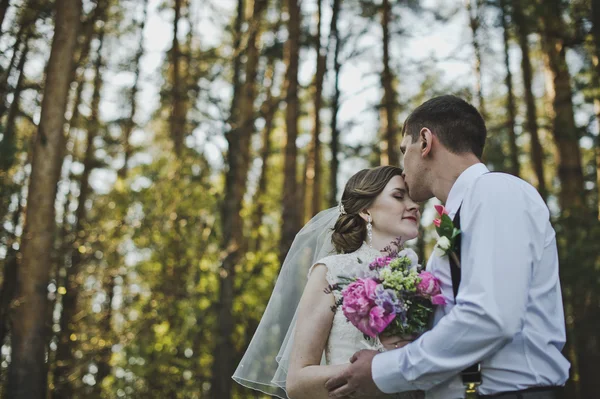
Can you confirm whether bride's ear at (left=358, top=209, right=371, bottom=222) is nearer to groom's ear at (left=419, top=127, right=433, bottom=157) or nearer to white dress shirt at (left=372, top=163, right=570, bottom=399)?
groom's ear at (left=419, top=127, right=433, bottom=157)

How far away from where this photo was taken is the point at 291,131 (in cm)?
1371

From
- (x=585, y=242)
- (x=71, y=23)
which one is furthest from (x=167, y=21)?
(x=585, y=242)

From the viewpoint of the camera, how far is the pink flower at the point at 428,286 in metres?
2.69

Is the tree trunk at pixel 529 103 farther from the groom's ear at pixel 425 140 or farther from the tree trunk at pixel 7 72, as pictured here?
the groom's ear at pixel 425 140

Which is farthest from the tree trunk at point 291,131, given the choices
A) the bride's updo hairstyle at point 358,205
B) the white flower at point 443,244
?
the white flower at point 443,244

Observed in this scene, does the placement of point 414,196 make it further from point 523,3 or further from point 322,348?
point 523,3

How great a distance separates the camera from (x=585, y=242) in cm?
1042

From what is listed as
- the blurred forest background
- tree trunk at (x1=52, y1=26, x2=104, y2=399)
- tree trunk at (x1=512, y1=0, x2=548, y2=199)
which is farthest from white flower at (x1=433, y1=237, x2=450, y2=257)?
tree trunk at (x1=512, y1=0, x2=548, y2=199)

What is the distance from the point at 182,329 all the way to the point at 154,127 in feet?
26.5

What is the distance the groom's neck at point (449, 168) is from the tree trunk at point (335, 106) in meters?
8.31

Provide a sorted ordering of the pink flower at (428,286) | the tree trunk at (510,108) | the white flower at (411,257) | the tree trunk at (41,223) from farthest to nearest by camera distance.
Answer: the tree trunk at (510,108) < the tree trunk at (41,223) < the white flower at (411,257) < the pink flower at (428,286)

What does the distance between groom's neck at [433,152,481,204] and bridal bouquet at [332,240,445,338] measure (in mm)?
433

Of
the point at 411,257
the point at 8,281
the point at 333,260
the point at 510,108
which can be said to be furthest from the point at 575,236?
the point at 8,281

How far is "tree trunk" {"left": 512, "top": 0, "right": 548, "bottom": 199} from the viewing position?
11.7 meters
